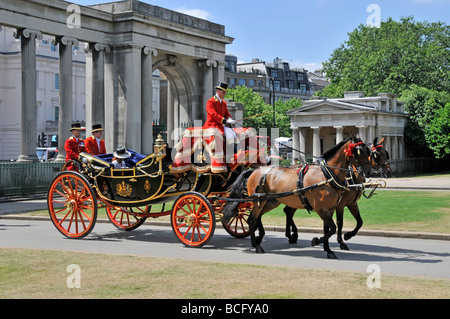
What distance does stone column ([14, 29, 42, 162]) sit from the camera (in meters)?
30.9

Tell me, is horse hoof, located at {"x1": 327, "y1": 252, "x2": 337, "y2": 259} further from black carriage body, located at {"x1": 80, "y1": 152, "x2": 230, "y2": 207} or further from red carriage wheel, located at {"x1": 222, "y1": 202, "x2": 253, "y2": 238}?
black carriage body, located at {"x1": 80, "y1": 152, "x2": 230, "y2": 207}

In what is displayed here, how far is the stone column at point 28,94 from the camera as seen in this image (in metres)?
30.9

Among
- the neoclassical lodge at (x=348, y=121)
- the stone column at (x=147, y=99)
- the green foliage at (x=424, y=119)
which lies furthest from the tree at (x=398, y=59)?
the stone column at (x=147, y=99)

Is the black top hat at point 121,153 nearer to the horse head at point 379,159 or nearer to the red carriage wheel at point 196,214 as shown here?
the red carriage wheel at point 196,214

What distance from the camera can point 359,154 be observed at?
481 inches

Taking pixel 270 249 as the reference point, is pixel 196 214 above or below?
above

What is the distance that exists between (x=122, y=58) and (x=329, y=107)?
1078 inches

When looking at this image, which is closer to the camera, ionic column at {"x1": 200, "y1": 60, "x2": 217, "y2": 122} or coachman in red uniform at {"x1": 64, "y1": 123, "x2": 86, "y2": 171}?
coachman in red uniform at {"x1": 64, "y1": 123, "x2": 86, "y2": 171}

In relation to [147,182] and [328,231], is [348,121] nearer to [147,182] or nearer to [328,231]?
[147,182]

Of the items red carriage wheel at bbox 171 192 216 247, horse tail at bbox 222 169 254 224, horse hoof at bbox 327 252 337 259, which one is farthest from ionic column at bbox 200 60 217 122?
horse hoof at bbox 327 252 337 259

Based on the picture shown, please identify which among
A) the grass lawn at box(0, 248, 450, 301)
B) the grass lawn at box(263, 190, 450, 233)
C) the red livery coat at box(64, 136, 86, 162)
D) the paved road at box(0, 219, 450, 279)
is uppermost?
the red livery coat at box(64, 136, 86, 162)

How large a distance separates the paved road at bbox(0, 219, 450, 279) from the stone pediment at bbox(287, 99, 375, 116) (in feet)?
139

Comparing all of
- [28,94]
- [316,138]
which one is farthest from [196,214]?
[316,138]

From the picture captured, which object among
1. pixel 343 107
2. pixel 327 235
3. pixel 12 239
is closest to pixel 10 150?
pixel 343 107
